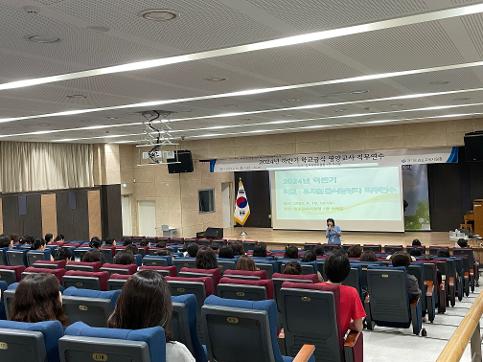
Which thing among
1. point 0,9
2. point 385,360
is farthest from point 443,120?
point 0,9

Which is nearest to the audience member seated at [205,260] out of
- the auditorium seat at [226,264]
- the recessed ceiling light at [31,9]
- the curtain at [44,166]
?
the auditorium seat at [226,264]

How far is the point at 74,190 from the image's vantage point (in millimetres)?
18094

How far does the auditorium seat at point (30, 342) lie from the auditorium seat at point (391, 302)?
438 cm

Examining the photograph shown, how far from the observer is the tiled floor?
17.1 feet

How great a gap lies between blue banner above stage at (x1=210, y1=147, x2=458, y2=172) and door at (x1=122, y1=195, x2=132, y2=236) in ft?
13.2

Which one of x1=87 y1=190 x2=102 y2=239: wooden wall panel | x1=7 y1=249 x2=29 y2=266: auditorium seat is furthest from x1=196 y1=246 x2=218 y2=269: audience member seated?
x1=87 y1=190 x2=102 y2=239: wooden wall panel

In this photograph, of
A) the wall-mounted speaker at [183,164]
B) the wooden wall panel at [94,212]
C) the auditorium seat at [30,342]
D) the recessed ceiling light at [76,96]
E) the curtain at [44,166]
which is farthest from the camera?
the wall-mounted speaker at [183,164]

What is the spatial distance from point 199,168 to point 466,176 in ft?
34.1

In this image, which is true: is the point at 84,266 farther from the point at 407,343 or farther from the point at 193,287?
the point at 407,343

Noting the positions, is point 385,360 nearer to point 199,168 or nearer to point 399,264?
point 399,264

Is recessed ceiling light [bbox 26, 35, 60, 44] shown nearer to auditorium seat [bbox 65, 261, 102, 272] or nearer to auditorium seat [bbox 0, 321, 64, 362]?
auditorium seat [bbox 0, 321, 64, 362]

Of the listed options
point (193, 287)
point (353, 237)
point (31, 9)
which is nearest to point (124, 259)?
point (193, 287)

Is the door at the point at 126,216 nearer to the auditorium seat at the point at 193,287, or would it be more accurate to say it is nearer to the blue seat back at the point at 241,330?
the auditorium seat at the point at 193,287

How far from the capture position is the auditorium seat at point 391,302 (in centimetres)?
604
